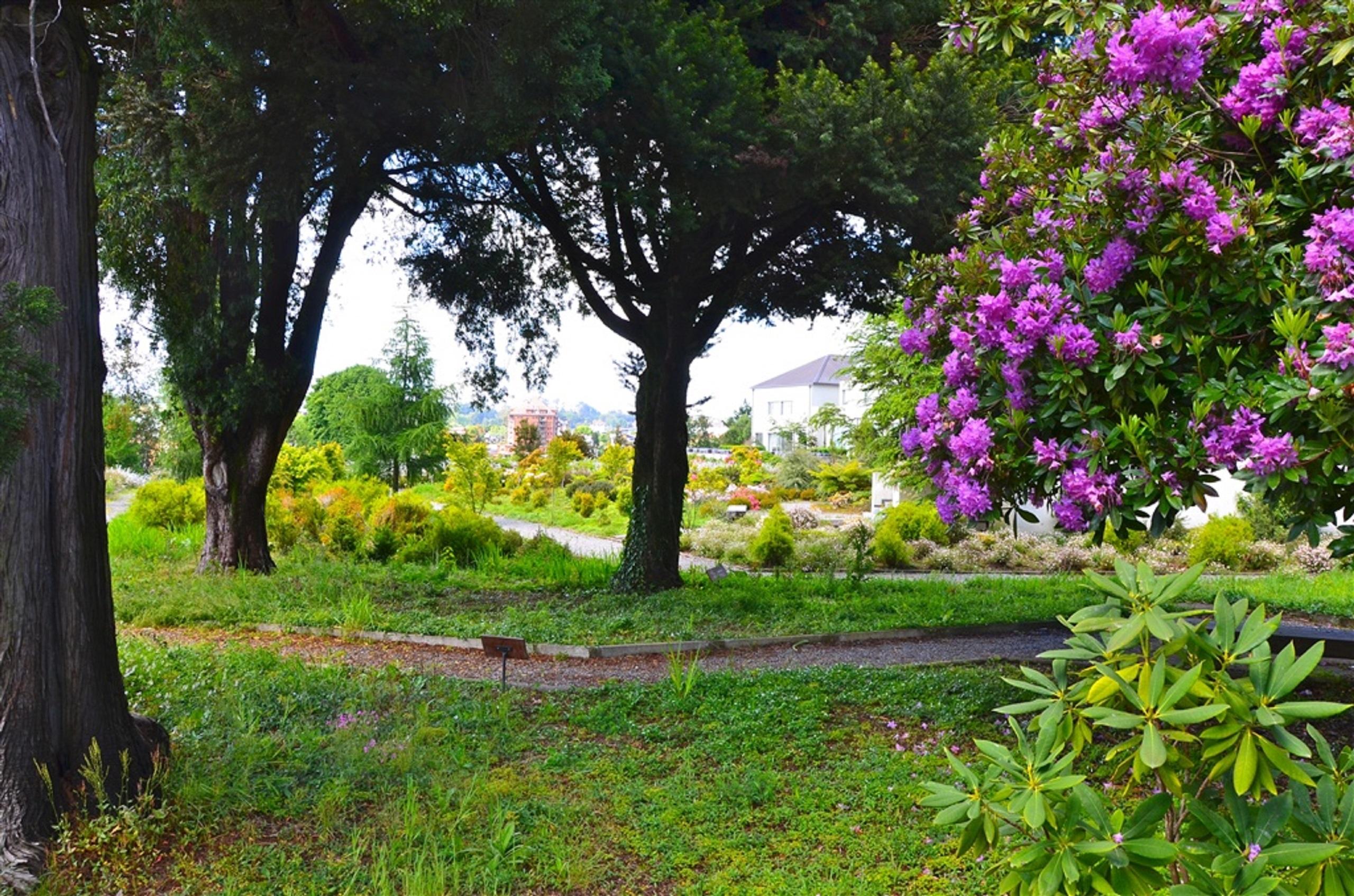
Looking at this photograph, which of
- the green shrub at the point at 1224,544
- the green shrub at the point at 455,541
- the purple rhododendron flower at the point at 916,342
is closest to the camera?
the purple rhododendron flower at the point at 916,342

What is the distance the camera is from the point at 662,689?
6.06m

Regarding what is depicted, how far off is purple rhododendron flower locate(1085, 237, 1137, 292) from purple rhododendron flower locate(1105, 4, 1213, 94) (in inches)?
23.5

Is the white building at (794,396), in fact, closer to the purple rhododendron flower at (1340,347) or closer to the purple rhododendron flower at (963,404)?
the purple rhododendron flower at (963,404)

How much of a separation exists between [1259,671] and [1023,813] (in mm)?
511

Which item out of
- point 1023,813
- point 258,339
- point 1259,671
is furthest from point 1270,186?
point 258,339

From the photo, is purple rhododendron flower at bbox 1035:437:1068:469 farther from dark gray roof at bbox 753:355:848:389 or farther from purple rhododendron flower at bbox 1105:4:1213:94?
dark gray roof at bbox 753:355:848:389

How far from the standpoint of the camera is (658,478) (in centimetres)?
1075

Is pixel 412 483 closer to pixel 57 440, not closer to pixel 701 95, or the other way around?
pixel 701 95

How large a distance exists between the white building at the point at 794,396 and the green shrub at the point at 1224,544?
91.7 feet

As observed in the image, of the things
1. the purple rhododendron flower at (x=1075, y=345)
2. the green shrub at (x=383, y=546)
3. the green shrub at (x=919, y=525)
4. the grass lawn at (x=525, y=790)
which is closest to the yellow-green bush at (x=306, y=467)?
the green shrub at (x=383, y=546)

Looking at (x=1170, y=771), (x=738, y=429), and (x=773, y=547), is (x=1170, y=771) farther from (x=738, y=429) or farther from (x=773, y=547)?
(x=738, y=429)

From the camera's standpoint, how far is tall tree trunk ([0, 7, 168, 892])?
3623 mm

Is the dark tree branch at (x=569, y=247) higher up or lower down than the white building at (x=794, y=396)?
lower down

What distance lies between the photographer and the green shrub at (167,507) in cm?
1527
